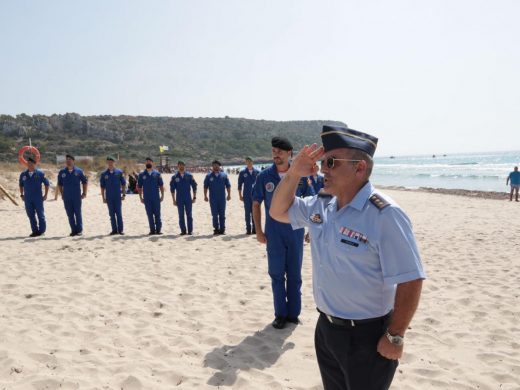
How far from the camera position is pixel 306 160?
2168 millimetres

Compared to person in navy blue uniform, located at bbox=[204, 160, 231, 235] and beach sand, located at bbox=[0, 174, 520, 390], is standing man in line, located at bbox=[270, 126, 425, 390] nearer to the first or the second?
beach sand, located at bbox=[0, 174, 520, 390]

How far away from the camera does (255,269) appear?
6.63 metres

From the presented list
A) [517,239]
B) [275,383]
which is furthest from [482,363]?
[517,239]

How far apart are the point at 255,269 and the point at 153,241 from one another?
3.44 meters

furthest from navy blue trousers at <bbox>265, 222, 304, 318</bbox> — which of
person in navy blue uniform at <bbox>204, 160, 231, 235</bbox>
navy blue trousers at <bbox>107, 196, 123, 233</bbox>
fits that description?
navy blue trousers at <bbox>107, 196, 123, 233</bbox>

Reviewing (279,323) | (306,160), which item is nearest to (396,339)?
(306,160)

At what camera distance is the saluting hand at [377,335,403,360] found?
5.69 ft

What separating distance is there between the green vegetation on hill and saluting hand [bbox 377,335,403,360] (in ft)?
194

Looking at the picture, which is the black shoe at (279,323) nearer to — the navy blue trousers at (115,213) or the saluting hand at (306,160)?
the saluting hand at (306,160)

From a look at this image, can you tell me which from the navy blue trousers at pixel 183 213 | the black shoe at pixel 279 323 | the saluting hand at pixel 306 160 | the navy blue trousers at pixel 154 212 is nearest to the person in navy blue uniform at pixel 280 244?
the black shoe at pixel 279 323

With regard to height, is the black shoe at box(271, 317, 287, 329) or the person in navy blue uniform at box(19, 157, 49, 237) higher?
the person in navy blue uniform at box(19, 157, 49, 237)

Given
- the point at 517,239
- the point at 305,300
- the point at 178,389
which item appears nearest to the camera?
the point at 178,389

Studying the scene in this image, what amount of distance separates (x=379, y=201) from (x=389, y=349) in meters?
0.65

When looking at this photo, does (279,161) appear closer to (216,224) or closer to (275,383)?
(275,383)
